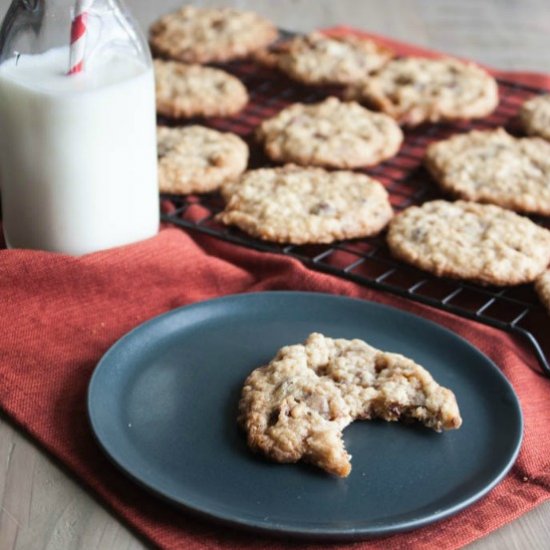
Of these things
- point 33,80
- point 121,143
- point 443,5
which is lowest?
point 443,5

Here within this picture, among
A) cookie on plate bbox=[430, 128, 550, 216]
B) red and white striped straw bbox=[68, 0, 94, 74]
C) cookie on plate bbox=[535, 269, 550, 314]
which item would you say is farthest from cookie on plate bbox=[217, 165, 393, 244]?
red and white striped straw bbox=[68, 0, 94, 74]

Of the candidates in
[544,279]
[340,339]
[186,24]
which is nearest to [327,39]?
[186,24]

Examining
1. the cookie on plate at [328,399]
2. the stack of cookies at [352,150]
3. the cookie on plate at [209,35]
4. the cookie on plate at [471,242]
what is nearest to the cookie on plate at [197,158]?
the stack of cookies at [352,150]

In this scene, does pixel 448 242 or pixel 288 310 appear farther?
pixel 448 242

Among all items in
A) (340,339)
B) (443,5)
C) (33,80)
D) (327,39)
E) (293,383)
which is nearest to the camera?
(293,383)

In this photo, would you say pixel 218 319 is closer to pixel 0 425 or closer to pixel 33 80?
pixel 0 425

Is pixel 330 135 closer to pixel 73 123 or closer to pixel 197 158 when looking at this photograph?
pixel 197 158

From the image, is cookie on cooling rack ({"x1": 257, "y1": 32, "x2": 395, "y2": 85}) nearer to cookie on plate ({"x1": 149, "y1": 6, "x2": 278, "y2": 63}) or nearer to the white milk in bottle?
cookie on plate ({"x1": 149, "y1": 6, "x2": 278, "y2": 63})
